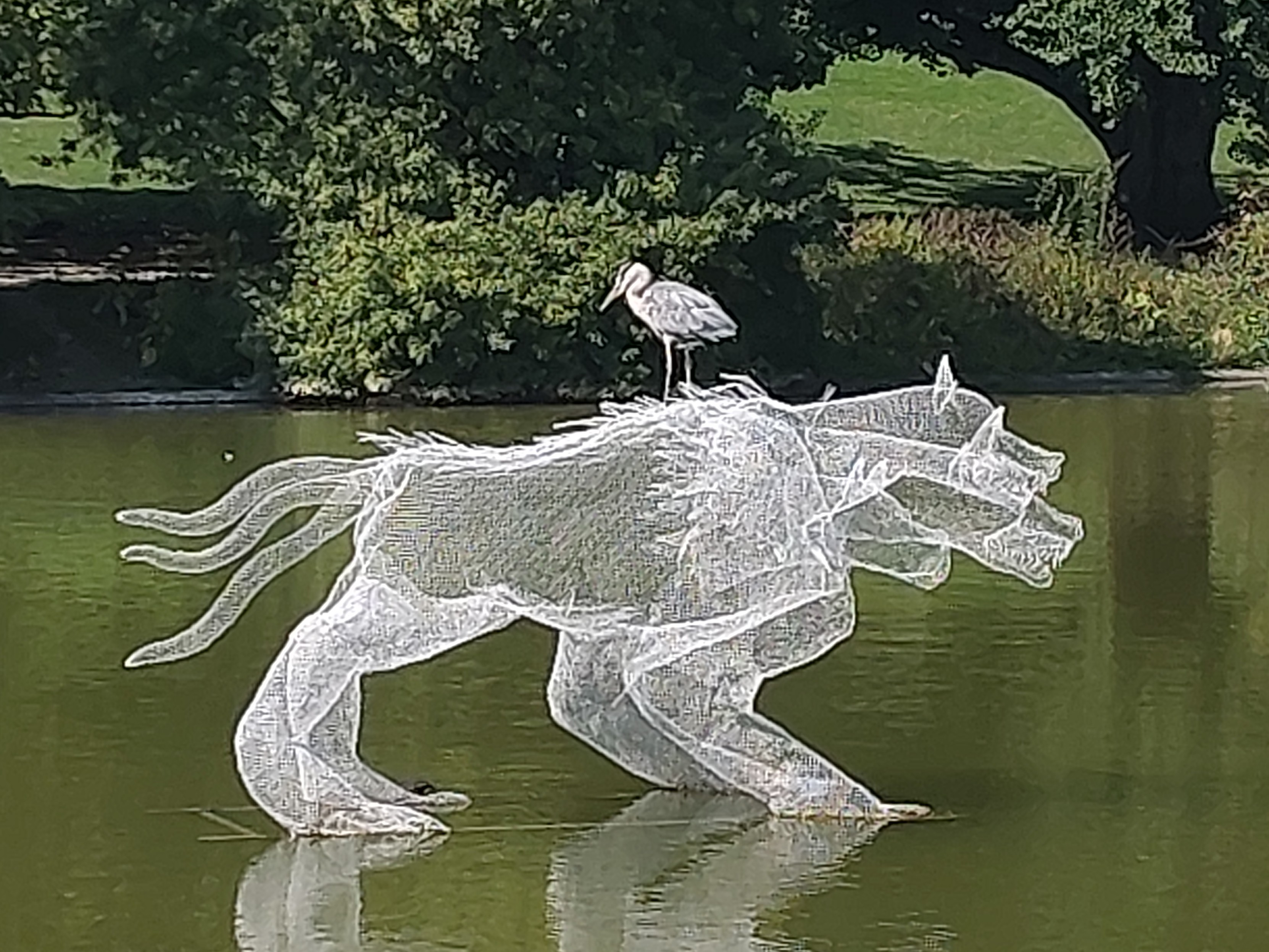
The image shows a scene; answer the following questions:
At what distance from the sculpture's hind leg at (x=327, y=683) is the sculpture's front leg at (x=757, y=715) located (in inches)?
22.1

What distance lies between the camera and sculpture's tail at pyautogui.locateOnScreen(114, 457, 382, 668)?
862 centimetres

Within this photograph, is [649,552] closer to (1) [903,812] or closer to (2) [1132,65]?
(1) [903,812]

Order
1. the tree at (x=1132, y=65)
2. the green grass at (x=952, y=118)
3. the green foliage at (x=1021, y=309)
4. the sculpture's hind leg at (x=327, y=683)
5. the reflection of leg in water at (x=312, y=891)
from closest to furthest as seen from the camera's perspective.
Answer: the reflection of leg in water at (x=312, y=891) → the sculpture's hind leg at (x=327, y=683) → the green foliage at (x=1021, y=309) → the tree at (x=1132, y=65) → the green grass at (x=952, y=118)

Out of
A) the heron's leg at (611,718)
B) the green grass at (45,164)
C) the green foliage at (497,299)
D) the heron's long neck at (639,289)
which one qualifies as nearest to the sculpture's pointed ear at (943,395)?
the heron's leg at (611,718)

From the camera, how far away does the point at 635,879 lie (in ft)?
27.5

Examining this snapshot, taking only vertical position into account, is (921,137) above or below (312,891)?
above

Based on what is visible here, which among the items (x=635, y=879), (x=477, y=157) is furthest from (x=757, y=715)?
(x=477, y=157)

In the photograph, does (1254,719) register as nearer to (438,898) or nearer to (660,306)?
(438,898)

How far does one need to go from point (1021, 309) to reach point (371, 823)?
14937mm

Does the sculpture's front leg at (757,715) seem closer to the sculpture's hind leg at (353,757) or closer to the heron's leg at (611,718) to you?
the heron's leg at (611,718)

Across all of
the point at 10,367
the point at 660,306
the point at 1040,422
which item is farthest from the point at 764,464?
the point at 10,367

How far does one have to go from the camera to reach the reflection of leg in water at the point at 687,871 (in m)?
7.91

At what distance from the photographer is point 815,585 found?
27.6ft

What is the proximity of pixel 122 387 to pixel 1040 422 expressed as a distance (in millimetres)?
6515
